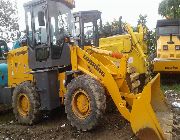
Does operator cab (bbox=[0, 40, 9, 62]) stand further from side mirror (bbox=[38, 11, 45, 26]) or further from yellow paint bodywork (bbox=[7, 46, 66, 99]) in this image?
side mirror (bbox=[38, 11, 45, 26])

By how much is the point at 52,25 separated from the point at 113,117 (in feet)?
7.91

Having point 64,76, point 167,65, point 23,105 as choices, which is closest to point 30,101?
point 23,105

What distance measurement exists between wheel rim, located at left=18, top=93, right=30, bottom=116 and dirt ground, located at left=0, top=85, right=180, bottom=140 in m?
0.32

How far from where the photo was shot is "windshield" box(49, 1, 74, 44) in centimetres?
748

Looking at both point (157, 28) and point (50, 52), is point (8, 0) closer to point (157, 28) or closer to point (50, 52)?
point (157, 28)

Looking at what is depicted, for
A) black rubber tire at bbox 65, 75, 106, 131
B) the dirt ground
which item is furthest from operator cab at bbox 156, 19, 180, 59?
black rubber tire at bbox 65, 75, 106, 131

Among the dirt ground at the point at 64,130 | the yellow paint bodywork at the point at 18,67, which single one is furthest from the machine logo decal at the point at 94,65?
the yellow paint bodywork at the point at 18,67

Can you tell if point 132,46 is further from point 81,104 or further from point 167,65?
point 81,104

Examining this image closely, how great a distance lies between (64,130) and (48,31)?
2.15m

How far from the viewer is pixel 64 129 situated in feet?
22.7

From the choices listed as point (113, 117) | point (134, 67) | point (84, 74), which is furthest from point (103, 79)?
point (134, 67)

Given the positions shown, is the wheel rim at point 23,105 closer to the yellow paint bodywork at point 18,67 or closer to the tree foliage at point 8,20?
the yellow paint bodywork at point 18,67

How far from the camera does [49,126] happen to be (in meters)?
7.41

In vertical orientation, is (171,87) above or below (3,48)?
below
